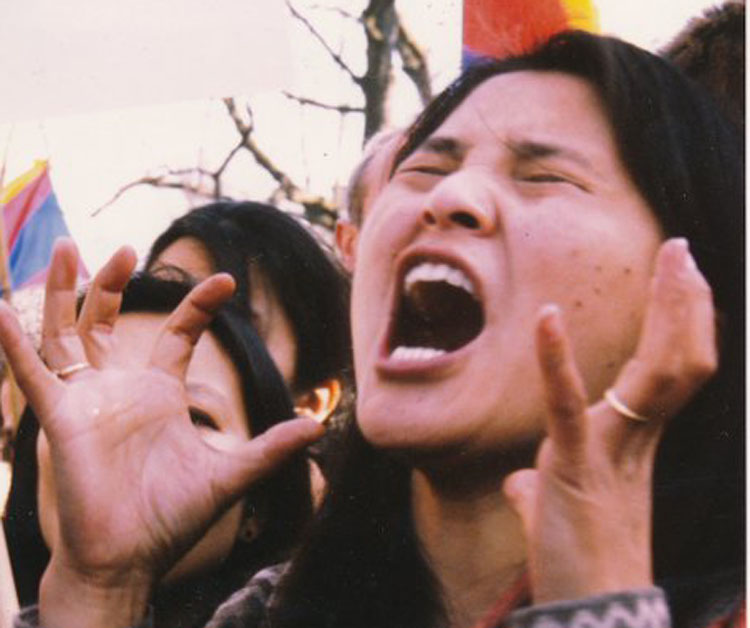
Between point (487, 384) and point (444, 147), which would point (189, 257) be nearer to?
point (444, 147)

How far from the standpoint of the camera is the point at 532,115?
5.21ft

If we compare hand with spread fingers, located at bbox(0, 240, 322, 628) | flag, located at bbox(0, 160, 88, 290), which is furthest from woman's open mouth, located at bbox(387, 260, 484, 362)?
flag, located at bbox(0, 160, 88, 290)

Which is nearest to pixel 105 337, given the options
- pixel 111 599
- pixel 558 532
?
pixel 111 599

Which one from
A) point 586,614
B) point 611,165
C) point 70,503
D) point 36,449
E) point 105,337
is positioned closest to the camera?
point 586,614

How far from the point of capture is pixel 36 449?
6.65 feet

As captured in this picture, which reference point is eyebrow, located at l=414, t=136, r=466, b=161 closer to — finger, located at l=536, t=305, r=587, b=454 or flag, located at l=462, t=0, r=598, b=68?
flag, located at l=462, t=0, r=598, b=68

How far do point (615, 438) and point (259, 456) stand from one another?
1.83 feet

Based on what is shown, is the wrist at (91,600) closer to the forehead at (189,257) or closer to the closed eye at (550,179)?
the forehead at (189,257)

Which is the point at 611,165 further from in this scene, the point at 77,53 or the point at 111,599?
the point at 77,53

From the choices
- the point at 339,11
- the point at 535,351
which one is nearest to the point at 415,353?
the point at 535,351

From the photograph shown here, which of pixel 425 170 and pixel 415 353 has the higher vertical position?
pixel 425 170

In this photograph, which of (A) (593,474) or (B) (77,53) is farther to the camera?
(B) (77,53)

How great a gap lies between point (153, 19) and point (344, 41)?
0.37 meters

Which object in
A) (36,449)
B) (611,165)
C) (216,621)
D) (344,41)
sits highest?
(344,41)
